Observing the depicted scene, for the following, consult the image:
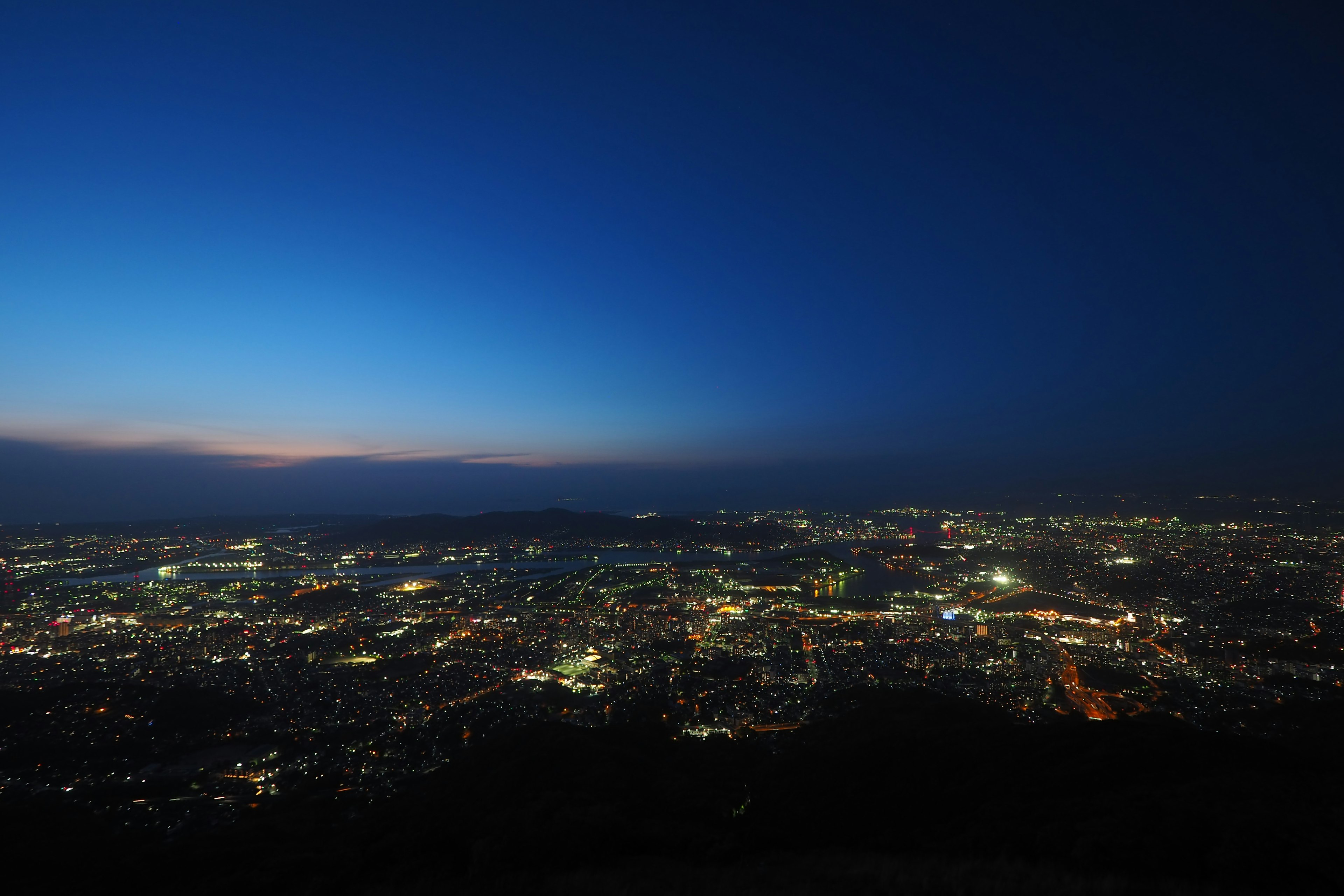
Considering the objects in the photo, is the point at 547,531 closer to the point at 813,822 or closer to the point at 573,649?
the point at 573,649

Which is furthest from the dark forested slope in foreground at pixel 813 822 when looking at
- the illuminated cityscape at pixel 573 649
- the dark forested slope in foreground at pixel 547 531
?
the dark forested slope in foreground at pixel 547 531

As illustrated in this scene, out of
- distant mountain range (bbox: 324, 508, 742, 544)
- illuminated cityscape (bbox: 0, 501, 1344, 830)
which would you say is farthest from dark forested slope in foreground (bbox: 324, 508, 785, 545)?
illuminated cityscape (bbox: 0, 501, 1344, 830)

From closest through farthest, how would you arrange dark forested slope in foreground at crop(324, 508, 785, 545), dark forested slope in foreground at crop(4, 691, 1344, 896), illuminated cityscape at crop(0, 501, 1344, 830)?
dark forested slope in foreground at crop(4, 691, 1344, 896) < illuminated cityscape at crop(0, 501, 1344, 830) < dark forested slope in foreground at crop(324, 508, 785, 545)

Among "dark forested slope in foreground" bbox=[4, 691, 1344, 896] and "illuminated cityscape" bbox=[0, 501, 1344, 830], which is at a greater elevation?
"dark forested slope in foreground" bbox=[4, 691, 1344, 896]

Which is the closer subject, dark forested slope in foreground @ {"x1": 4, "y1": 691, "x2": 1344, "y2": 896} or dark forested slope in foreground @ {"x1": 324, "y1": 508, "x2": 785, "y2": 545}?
dark forested slope in foreground @ {"x1": 4, "y1": 691, "x2": 1344, "y2": 896}

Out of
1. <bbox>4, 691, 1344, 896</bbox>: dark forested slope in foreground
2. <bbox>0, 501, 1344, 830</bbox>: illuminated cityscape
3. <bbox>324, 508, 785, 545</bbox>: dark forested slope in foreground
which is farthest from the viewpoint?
<bbox>324, 508, 785, 545</bbox>: dark forested slope in foreground

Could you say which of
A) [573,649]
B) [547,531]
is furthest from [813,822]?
[547,531]

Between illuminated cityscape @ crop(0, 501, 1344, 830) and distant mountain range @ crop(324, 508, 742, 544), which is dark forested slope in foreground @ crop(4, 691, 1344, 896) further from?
distant mountain range @ crop(324, 508, 742, 544)
